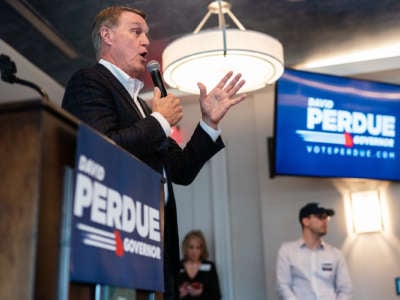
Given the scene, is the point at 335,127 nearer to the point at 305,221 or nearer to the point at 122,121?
the point at 305,221

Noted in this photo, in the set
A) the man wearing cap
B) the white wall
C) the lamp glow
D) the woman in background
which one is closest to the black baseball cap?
the man wearing cap

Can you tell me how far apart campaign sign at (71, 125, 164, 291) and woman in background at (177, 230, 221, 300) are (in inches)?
126

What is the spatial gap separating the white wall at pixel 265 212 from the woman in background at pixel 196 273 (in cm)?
23

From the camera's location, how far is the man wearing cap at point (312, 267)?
3955mm

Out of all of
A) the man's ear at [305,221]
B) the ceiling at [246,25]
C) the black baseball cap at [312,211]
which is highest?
the ceiling at [246,25]

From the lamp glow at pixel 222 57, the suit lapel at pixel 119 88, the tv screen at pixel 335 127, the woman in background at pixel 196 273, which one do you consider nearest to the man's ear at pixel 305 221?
the tv screen at pixel 335 127

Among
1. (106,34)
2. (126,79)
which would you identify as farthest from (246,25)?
(126,79)

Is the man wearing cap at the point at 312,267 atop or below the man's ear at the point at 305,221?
below

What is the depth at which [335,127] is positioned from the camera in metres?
4.35

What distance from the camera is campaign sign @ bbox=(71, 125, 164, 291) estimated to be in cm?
93

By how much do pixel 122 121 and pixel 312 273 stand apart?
2877mm

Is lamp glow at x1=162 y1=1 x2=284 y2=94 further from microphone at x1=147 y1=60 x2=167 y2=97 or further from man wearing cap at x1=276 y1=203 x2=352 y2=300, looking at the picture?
man wearing cap at x1=276 y1=203 x2=352 y2=300

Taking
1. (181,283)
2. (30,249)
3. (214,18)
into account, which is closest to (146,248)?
(30,249)

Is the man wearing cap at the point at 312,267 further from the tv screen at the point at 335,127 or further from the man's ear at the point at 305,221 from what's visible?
the tv screen at the point at 335,127
